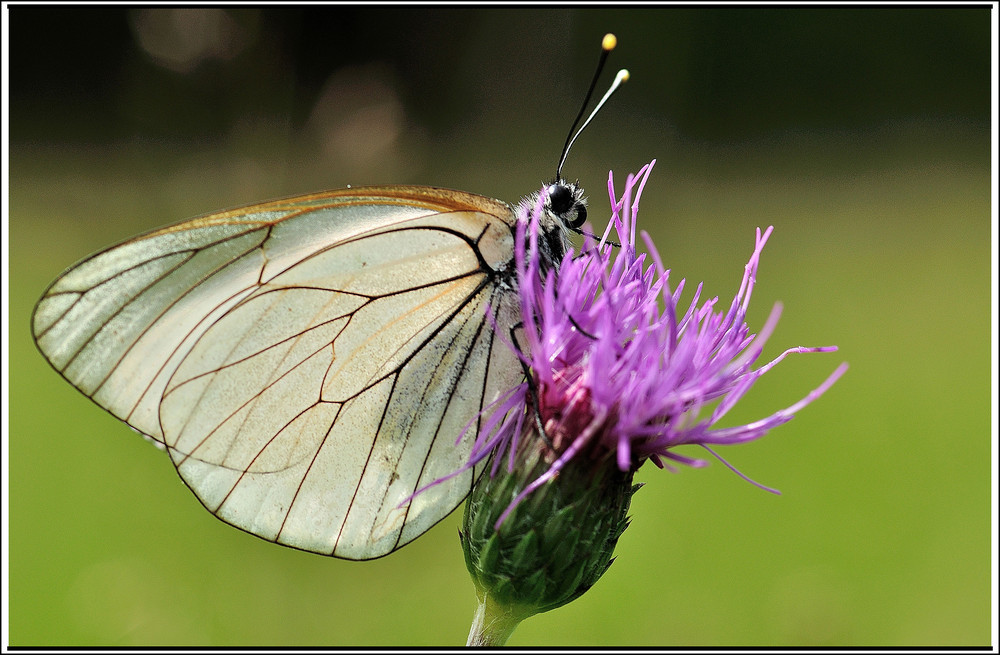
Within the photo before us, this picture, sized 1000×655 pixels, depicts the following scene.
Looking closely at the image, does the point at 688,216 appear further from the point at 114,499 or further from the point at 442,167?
the point at 114,499

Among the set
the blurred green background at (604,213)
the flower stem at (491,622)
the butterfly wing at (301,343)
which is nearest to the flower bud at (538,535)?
the flower stem at (491,622)

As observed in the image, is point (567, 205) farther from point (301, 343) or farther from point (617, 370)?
point (301, 343)

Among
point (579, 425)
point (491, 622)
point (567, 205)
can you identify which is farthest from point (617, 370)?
point (491, 622)

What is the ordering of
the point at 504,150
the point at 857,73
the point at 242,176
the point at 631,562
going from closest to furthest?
1. the point at 242,176
2. the point at 631,562
3. the point at 504,150
4. the point at 857,73

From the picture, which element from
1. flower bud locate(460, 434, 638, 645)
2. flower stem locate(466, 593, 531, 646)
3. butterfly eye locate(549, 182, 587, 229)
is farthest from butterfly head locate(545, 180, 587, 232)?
flower stem locate(466, 593, 531, 646)

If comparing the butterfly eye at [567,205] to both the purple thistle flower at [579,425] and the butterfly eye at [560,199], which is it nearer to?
the butterfly eye at [560,199]

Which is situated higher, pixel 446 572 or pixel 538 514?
pixel 538 514

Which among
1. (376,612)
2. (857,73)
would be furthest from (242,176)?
(857,73)
